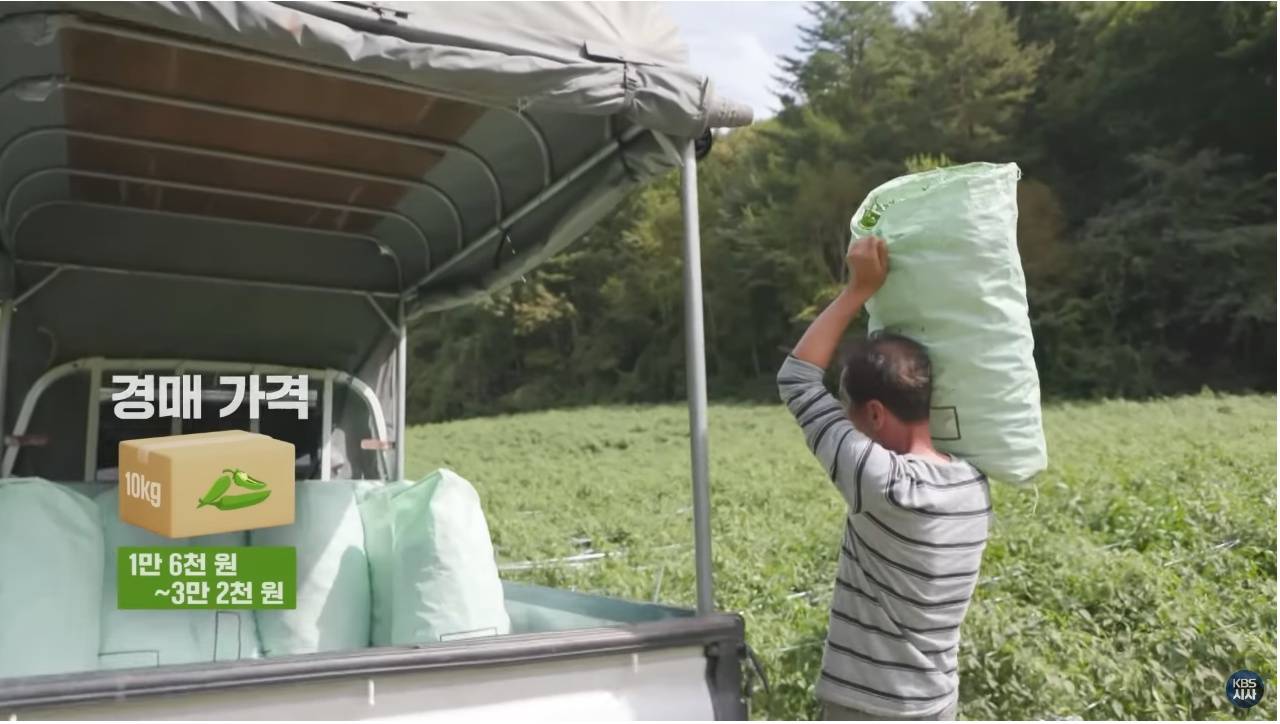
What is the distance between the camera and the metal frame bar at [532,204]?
9.29 feet

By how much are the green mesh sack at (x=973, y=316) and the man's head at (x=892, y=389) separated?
5 centimetres

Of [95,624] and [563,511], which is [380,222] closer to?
[95,624]

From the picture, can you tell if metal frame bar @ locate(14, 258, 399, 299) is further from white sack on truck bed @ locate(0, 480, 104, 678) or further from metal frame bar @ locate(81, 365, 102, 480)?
white sack on truck bed @ locate(0, 480, 104, 678)

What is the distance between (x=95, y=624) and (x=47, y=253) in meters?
2.56

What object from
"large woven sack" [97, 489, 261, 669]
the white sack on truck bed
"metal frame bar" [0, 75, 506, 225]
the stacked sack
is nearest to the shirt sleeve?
the stacked sack

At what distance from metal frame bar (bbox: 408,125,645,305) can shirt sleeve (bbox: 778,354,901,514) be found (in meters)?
0.85

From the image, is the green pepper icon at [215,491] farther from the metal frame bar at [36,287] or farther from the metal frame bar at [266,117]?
the metal frame bar at [36,287]

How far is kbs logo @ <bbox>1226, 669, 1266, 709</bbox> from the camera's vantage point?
4.36 metres

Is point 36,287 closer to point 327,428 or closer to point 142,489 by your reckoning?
point 327,428

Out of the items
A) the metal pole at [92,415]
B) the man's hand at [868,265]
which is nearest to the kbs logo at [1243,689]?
the man's hand at [868,265]

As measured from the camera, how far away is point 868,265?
221 cm

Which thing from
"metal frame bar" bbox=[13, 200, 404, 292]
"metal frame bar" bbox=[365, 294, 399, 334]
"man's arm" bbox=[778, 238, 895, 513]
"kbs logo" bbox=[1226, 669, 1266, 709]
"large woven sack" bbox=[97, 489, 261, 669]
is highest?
"metal frame bar" bbox=[13, 200, 404, 292]

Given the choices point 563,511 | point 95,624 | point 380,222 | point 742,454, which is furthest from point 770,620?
point 742,454

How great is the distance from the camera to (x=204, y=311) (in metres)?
4.45
